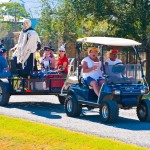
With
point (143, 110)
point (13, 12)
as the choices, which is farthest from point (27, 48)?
point (13, 12)

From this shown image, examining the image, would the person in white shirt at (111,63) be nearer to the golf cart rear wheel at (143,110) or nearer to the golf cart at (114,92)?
the golf cart at (114,92)

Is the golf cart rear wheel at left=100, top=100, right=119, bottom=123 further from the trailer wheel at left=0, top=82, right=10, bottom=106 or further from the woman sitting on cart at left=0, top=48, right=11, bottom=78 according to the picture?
the woman sitting on cart at left=0, top=48, right=11, bottom=78

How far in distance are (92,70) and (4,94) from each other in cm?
355

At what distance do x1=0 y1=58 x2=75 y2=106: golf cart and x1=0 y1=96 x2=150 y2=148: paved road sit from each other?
0.38 meters

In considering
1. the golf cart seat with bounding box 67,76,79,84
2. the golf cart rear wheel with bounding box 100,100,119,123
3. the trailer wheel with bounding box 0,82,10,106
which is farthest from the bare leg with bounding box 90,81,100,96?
the trailer wheel with bounding box 0,82,10,106

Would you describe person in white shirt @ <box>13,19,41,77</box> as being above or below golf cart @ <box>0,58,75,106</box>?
above

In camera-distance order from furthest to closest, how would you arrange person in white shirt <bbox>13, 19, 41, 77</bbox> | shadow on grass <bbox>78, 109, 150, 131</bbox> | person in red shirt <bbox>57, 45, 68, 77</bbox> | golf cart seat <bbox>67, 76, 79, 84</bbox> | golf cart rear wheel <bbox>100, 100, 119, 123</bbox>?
1. person in red shirt <bbox>57, 45, 68, 77</bbox>
2. person in white shirt <bbox>13, 19, 41, 77</bbox>
3. golf cart seat <bbox>67, 76, 79, 84</bbox>
4. golf cart rear wheel <bbox>100, 100, 119, 123</bbox>
5. shadow on grass <bbox>78, 109, 150, 131</bbox>

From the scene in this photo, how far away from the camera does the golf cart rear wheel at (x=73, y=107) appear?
1354 centimetres

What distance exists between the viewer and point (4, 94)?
1596 cm

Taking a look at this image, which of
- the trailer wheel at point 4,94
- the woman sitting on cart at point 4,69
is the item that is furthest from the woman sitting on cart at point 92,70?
the woman sitting on cart at point 4,69

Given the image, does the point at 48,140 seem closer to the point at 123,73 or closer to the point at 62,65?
the point at 123,73

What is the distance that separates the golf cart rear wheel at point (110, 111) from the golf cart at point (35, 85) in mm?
3388

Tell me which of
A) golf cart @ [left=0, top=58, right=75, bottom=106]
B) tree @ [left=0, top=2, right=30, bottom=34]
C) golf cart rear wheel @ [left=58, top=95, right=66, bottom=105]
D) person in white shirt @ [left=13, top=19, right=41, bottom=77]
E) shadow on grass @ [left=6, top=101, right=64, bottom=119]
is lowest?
shadow on grass @ [left=6, top=101, right=64, bottom=119]

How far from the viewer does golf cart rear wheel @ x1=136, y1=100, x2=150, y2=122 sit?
41.8ft
